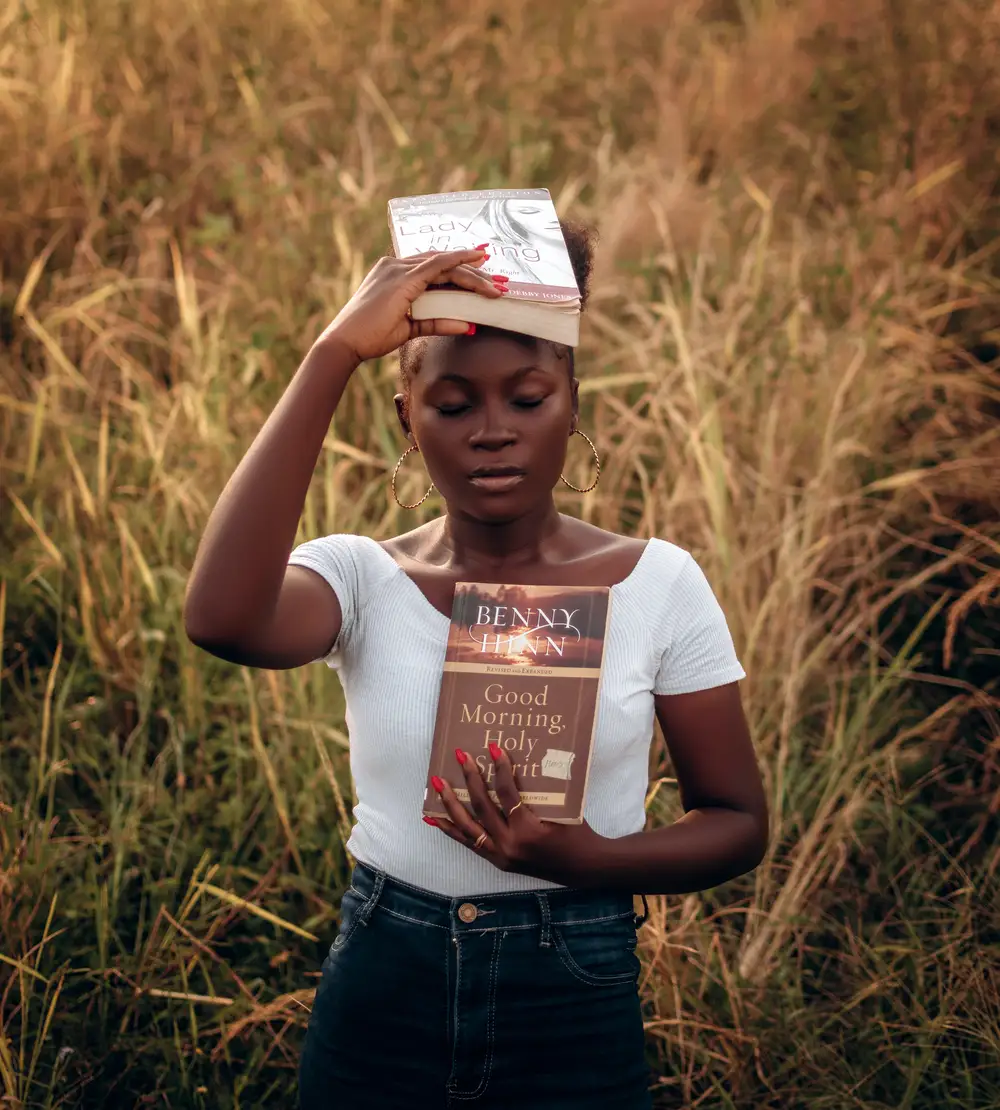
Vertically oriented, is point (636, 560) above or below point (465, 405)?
below

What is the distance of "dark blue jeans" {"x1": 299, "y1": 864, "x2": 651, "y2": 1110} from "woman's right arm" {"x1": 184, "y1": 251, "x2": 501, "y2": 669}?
0.37 m

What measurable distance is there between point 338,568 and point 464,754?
0.33 meters

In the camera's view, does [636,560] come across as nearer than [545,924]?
No

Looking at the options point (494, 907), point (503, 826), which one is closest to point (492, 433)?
point (503, 826)

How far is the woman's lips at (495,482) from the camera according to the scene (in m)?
1.69

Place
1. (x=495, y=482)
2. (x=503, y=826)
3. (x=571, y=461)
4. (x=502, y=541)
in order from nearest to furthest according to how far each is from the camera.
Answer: (x=503, y=826) → (x=495, y=482) → (x=502, y=541) → (x=571, y=461)

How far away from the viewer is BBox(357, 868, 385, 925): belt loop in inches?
68.0

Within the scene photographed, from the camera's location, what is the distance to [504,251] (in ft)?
5.48

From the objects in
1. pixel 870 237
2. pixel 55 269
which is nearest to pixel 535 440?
pixel 870 237

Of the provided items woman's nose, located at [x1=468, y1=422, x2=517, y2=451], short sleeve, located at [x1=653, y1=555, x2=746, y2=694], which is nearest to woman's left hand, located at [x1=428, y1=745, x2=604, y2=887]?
short sleeve, located at [x1=653, y1=555, x2=746, y2=694]

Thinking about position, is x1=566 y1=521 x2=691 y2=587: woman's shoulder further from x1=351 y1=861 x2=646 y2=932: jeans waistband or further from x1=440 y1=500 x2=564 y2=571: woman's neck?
x1=351 y1=861 x2=646 y2=932: jeans waistband

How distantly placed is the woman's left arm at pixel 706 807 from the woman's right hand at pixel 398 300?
1.88ft

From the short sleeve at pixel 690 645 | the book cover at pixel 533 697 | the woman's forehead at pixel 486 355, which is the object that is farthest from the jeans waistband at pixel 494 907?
the woman's forehead at pixel 486 355

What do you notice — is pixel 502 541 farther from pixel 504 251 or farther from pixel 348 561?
pixel 504 251
